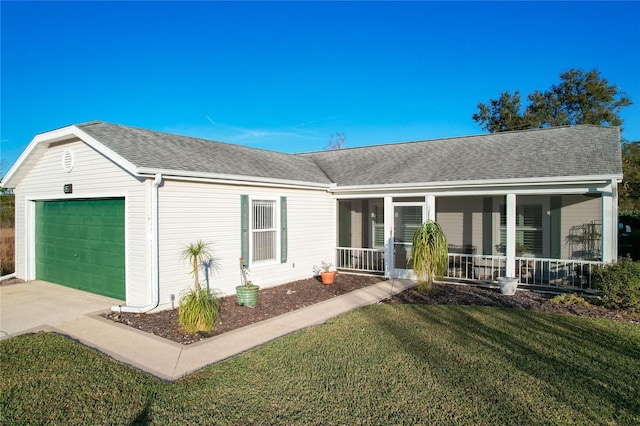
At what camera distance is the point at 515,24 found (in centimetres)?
1220

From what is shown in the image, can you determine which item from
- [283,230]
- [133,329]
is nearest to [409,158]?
[283,230]

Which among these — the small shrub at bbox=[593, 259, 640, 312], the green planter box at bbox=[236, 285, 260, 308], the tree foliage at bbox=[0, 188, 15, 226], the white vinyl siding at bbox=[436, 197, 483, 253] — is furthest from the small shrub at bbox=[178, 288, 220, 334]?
the tree foliage at bbox=[0, 188, 15, 226]

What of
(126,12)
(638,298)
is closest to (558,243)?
(638,298)

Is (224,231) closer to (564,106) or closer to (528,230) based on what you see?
(528,230)

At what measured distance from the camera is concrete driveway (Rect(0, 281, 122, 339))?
6.82 meters

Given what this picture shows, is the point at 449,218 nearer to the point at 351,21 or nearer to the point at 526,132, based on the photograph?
the point at 526,132

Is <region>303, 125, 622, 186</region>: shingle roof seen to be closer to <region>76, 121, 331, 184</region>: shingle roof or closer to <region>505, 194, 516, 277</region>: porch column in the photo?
<region>505, 194, 516, 277</region>: porch column

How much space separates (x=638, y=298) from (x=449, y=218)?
617 cm

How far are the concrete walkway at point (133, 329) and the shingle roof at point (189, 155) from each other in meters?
3.05

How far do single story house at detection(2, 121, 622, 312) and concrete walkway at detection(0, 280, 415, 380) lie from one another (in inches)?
26.4

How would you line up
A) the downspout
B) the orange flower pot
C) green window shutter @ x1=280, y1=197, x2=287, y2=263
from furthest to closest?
the orange flower pot → green window shutter @ x1=280, y1=197, x2=287, y2=263 → the downspout

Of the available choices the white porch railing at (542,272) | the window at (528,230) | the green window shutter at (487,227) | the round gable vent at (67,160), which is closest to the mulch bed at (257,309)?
the white porch railing at (542,272)

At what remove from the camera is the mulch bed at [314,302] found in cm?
682

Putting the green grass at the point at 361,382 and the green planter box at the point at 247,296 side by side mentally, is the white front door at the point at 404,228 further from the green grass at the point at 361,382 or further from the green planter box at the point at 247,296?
the green grass at the point at 361,382
